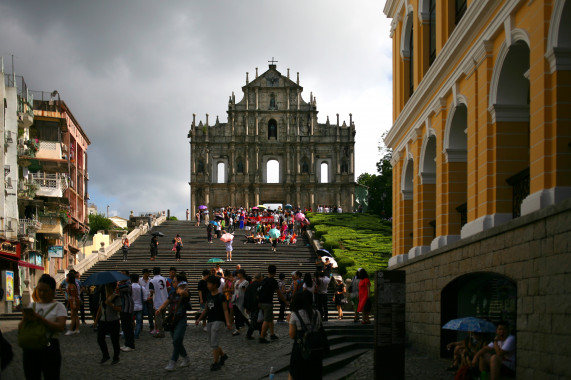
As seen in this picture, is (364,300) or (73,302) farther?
(364,300)

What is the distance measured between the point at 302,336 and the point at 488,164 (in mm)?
5887

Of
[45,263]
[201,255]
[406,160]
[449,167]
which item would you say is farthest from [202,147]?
[449,167]

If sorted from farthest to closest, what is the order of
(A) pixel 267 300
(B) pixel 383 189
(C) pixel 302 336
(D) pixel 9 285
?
(B) pixel 383 189, (D) pixel 9 285, (A) pixel 267 300, (C) pixel 302 336

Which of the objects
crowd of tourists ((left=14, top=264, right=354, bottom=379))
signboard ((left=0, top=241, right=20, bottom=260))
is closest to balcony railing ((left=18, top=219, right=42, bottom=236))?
signboard ((left=0, top=241, right=20, bottom=260))

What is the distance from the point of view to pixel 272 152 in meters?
76.1

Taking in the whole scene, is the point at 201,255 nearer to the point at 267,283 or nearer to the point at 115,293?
the point at 267,283

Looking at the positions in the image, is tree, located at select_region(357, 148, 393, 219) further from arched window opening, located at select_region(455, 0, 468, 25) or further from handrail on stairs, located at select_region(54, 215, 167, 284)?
arched window opening, located at select_region(455, 0, 468, 25)

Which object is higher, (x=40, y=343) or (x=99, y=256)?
(x=40, y=343)

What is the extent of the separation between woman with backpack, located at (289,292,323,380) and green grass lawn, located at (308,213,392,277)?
18.2 metres

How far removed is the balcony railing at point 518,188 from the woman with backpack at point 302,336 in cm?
468

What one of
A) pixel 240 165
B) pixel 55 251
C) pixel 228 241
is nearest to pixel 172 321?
pixel 228 241

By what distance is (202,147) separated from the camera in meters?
Result: 75.1

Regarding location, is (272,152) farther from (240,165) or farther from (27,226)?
(27,226)

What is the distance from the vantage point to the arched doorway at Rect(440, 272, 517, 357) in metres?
12.6
